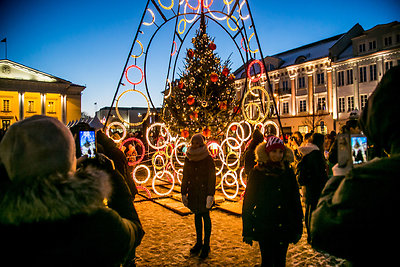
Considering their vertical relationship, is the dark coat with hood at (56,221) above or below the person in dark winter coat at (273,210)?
above

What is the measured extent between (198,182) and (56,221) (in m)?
3.53

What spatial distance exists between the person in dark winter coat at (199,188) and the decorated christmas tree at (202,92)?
553cm

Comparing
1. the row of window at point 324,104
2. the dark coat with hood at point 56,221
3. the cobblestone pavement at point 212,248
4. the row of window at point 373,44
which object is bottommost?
the cobblestone pavement at point 212,248

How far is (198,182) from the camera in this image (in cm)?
471

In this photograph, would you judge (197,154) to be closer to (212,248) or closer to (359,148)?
(212,248)

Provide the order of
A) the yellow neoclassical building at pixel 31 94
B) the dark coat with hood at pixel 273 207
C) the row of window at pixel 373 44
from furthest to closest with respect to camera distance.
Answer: the yellow neoclassical building at pixel 31 94 < the row of window at pixel 373 44 < the dark coat with hood at pixel 273 207

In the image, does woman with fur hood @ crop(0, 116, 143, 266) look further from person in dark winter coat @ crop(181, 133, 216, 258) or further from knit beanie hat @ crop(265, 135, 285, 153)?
person in dark winter coat @ crop(181, 133, 216, 258)

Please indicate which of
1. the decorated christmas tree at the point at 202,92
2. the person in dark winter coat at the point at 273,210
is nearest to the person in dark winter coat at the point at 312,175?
the person in dark winter coat at the point at 273,210

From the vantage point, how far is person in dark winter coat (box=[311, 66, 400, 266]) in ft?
4.05

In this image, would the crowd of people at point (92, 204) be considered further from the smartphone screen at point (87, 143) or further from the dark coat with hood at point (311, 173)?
the dark coat with hood at point (311, 173)

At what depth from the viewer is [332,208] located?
1.35 m

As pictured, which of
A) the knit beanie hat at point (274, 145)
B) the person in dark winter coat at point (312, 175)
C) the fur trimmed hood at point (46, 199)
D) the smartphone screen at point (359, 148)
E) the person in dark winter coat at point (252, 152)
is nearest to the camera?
the fur trimmed hood at point (46, 199)

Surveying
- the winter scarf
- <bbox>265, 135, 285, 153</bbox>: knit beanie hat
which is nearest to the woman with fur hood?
<bbox>265, 135, 285, 153</bbox>: knit beanie hat

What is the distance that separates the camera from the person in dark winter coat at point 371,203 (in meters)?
1.24
